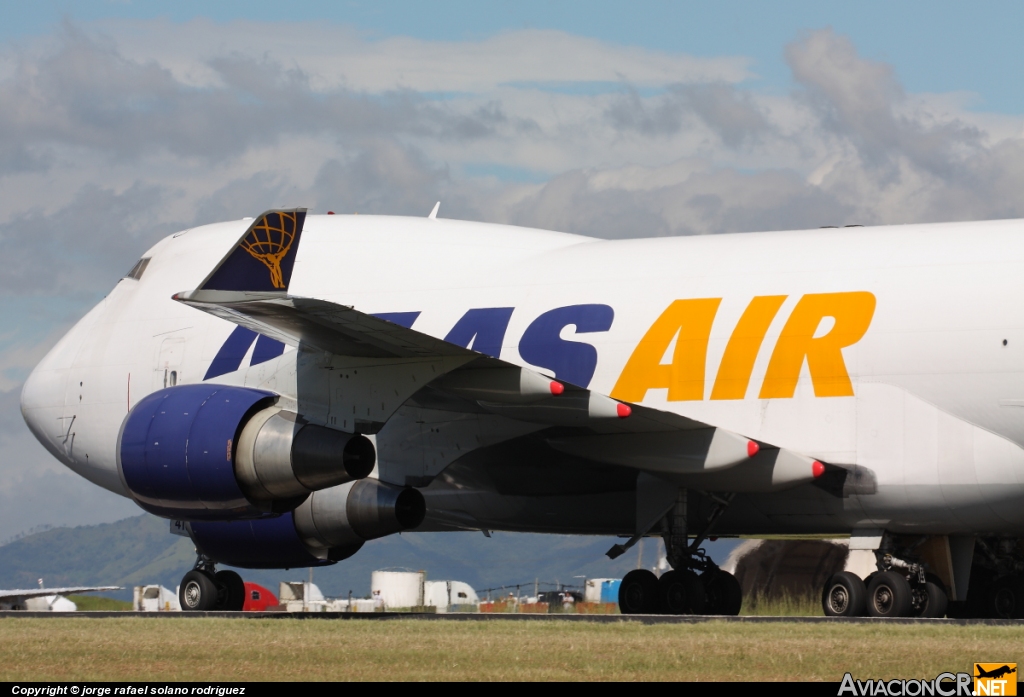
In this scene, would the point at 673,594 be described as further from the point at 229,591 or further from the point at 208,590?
the point at 208,590

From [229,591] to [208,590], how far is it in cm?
38

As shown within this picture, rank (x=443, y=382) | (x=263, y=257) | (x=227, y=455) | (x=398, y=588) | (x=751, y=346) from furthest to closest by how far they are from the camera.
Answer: (x=398, y=588)
(x=751, y=346)
(x=227, y=455)
(x=443, y=382)
(x=263, y=257)

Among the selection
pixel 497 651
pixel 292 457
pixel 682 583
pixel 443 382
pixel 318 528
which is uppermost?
pixel 443 382

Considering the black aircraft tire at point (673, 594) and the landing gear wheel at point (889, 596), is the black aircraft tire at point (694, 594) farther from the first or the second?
the landing gear wheel at point (889, 596)

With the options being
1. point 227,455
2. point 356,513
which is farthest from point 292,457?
point 356,513

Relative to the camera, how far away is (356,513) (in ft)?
61.0

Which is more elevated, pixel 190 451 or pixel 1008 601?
pixel 190 451

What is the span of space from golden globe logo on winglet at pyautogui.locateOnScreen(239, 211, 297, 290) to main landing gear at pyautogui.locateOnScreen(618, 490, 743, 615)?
18.8ft

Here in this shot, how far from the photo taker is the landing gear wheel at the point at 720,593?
61.7 ft

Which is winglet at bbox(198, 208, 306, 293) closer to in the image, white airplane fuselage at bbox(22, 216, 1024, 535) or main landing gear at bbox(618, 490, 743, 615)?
white airplane fuselage at bbox(22, 216, 1024, 535)

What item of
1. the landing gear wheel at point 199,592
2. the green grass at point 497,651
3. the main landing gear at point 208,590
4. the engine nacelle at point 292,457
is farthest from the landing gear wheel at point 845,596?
the landing gear wheel at point 199,592

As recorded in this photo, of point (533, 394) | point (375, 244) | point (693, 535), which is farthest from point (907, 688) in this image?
point (375, 244)

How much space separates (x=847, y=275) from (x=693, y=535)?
4.13m

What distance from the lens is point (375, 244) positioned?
21.3 meters
